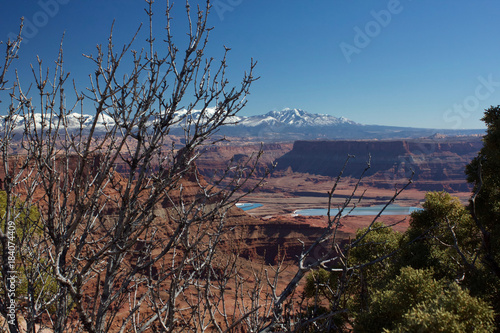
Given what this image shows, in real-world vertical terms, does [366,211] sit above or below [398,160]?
below

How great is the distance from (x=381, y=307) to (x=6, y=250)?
18.1 feet

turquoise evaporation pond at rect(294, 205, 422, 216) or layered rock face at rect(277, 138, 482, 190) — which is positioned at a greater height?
layered rock face at rect(277, 138, 482, 190)

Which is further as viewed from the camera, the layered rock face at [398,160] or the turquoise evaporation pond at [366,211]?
the layered rock face at [398,160]

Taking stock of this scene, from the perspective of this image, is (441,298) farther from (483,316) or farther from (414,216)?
(414,216)

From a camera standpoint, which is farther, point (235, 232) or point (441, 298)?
point (235, 232)

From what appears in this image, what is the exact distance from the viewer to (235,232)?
35.8 meters

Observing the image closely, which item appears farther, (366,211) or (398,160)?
(398,160)

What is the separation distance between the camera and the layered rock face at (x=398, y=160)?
97.2 metres

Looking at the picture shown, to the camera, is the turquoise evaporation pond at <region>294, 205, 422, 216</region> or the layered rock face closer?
the turquoise evaporation pond at <region>294, 205, 422, 216</region>

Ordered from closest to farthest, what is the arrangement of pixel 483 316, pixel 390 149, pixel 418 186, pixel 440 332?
1. pixel 440 332
2. pixel 483 316
3. pixel 418 186
4. pixel 390 149

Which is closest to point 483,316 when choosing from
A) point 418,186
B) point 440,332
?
point 440,332

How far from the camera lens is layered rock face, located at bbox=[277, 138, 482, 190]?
97.2 meters

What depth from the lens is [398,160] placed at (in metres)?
108

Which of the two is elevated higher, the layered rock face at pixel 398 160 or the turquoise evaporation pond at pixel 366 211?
the layered rock face at pixel 398 160
